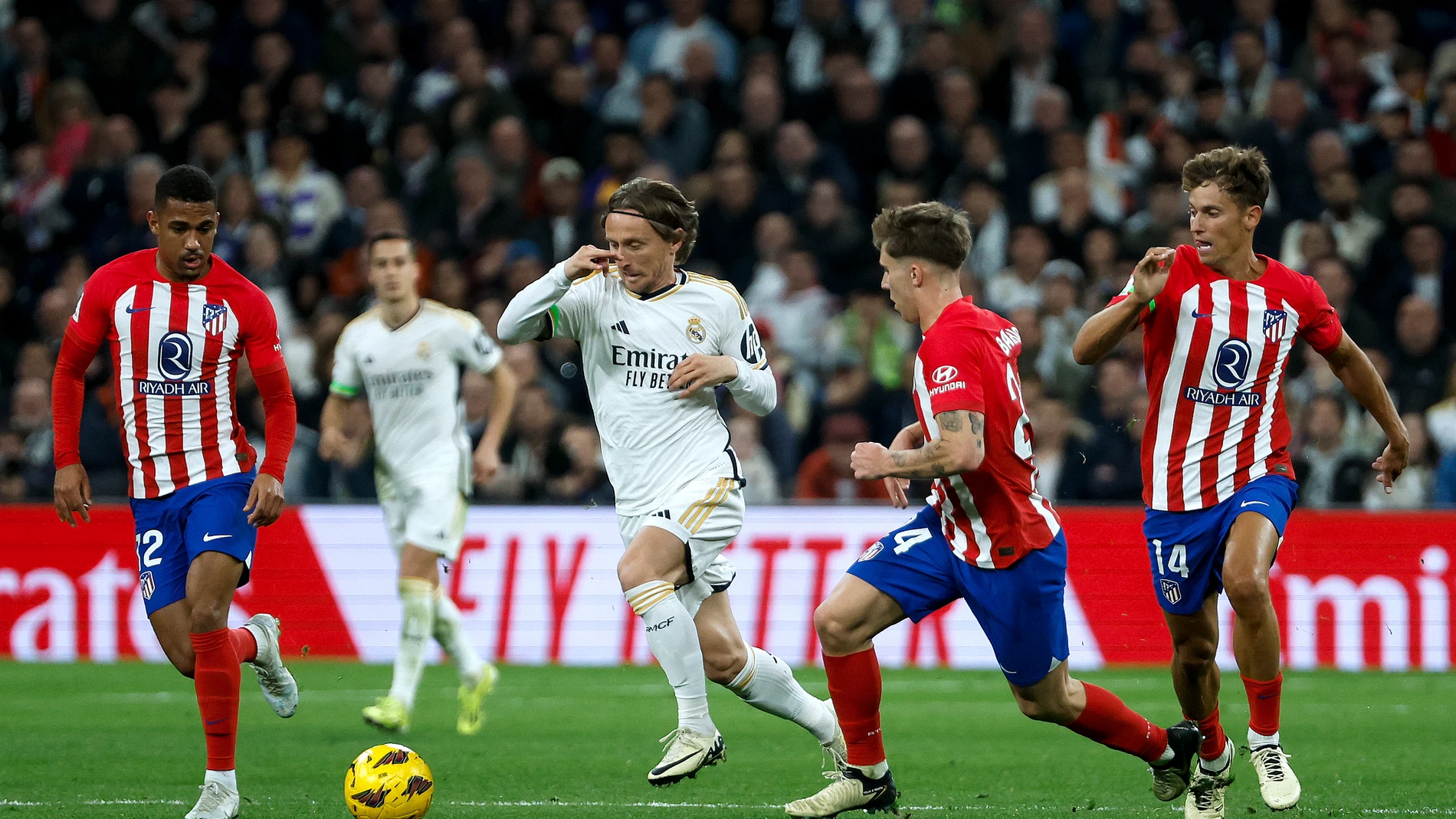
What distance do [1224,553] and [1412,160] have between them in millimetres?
9441

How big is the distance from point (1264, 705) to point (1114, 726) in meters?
0.63

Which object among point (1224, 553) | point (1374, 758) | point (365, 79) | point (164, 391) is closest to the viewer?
point (1224, 553)

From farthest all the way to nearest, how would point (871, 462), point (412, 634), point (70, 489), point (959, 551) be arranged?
point (412, 634)
point (70, 489)
point (959, 551)
point (871, 462)

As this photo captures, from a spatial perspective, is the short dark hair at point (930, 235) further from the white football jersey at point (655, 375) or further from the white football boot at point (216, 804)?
the white football boot at point (216, 804)

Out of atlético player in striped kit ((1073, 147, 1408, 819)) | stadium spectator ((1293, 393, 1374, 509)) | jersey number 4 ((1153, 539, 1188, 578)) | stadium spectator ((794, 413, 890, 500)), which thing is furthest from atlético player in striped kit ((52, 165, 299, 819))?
stadium spectator ((1293, 393, 1374, 509))

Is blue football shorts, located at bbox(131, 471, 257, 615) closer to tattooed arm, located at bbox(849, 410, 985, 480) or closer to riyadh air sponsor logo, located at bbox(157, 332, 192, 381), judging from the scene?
riyadh air sponsor logo, located at bbox(157, 332, 192, 381)

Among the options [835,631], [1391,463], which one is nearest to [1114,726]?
[835,631]

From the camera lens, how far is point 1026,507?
232 inches

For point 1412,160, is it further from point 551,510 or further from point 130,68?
point 130,68

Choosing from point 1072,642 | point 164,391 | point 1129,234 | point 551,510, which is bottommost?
point 1072,642

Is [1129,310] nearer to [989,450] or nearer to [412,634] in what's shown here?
[989,450]

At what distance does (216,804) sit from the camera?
6328 millimetres

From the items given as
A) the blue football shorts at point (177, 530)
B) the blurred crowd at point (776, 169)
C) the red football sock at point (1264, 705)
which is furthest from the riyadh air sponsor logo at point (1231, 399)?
the blurred crowd at point (776, 169)

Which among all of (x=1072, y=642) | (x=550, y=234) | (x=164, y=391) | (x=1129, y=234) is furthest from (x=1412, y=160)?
(x=164, y=391)
